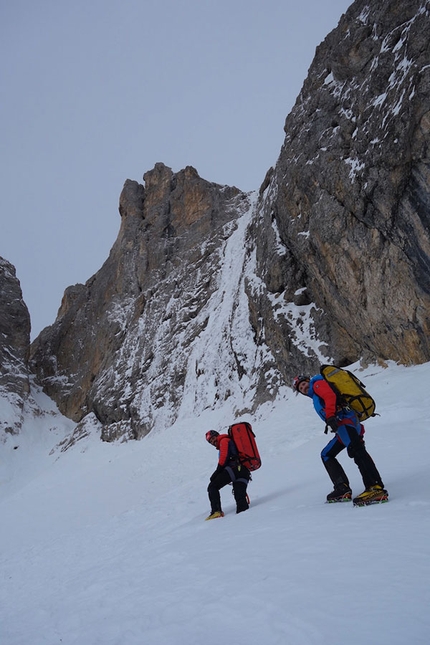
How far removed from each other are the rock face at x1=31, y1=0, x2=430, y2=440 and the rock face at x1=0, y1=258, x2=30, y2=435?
6.91 metres

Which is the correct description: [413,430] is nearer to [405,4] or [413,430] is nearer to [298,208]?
[298,208]

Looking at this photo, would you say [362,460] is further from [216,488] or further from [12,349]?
[12,349]

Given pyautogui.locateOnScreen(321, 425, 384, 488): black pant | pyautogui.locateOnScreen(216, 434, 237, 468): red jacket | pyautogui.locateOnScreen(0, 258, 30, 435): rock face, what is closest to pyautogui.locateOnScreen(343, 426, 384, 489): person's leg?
pyautogui.locateOnScreen(321, 425, 384, 488): black pant

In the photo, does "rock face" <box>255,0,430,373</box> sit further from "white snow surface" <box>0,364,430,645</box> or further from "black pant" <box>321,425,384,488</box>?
"black pant" <box>321,425,384,488</box>

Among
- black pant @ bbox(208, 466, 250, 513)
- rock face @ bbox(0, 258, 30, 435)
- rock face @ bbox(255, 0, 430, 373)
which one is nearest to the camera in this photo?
black pant @ bbox(208, 466, 250, 513)

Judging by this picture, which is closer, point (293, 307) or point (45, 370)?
point (293, 307)

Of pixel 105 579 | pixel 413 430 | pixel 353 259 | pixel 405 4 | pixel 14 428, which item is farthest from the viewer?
pixel 14 428

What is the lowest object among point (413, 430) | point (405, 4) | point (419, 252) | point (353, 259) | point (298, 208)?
point (413, 430)

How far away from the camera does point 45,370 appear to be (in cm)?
4900

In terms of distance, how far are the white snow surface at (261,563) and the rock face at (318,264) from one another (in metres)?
3.57

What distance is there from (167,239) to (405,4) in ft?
103

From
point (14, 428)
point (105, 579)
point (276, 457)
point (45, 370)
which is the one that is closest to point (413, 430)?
point (276, 457)

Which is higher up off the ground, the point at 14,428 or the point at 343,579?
A: the point at 14,428

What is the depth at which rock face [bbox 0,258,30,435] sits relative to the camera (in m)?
40.0
